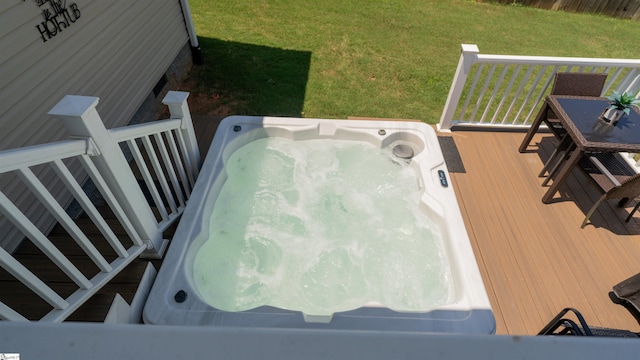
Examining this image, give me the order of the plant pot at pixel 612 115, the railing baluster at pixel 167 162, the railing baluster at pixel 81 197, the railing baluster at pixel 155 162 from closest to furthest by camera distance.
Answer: the railing baluster at pixel 81 197
the railing baluster at pixel 155 162
the railing baluster at pixel 167 162
the plant pot at pixel 612 115

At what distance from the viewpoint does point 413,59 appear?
6008 millimetres

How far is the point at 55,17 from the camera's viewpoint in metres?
2.59

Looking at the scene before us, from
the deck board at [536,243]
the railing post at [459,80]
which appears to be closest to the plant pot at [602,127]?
the deck board at [536,243]

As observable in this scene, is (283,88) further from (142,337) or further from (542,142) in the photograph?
(142,337)

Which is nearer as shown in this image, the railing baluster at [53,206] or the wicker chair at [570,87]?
the railing baluster at [53,206]

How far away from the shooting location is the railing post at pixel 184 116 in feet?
8.12

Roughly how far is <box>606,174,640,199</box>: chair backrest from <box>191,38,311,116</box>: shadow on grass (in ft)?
11.6

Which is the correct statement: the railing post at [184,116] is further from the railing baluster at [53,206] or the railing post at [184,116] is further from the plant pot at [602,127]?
the plant pot at [602,127]

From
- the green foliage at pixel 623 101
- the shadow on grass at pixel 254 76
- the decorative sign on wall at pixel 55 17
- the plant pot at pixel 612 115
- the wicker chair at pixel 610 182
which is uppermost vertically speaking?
the decorative sign on wall at pixel 55 17

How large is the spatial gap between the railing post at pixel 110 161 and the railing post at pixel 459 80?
3.42 meters

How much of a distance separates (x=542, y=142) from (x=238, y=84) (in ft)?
14.3

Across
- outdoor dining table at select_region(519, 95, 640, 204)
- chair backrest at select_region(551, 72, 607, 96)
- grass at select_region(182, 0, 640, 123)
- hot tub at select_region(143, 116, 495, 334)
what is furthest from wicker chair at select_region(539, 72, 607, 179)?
grass at select_region(182, 0, 640, 123)

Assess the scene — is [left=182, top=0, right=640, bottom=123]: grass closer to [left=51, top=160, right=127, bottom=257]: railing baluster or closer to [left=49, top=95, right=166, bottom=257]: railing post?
[left=49, top=95, right=166, bottom=257]: railing post

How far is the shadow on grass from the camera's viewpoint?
182 inches
